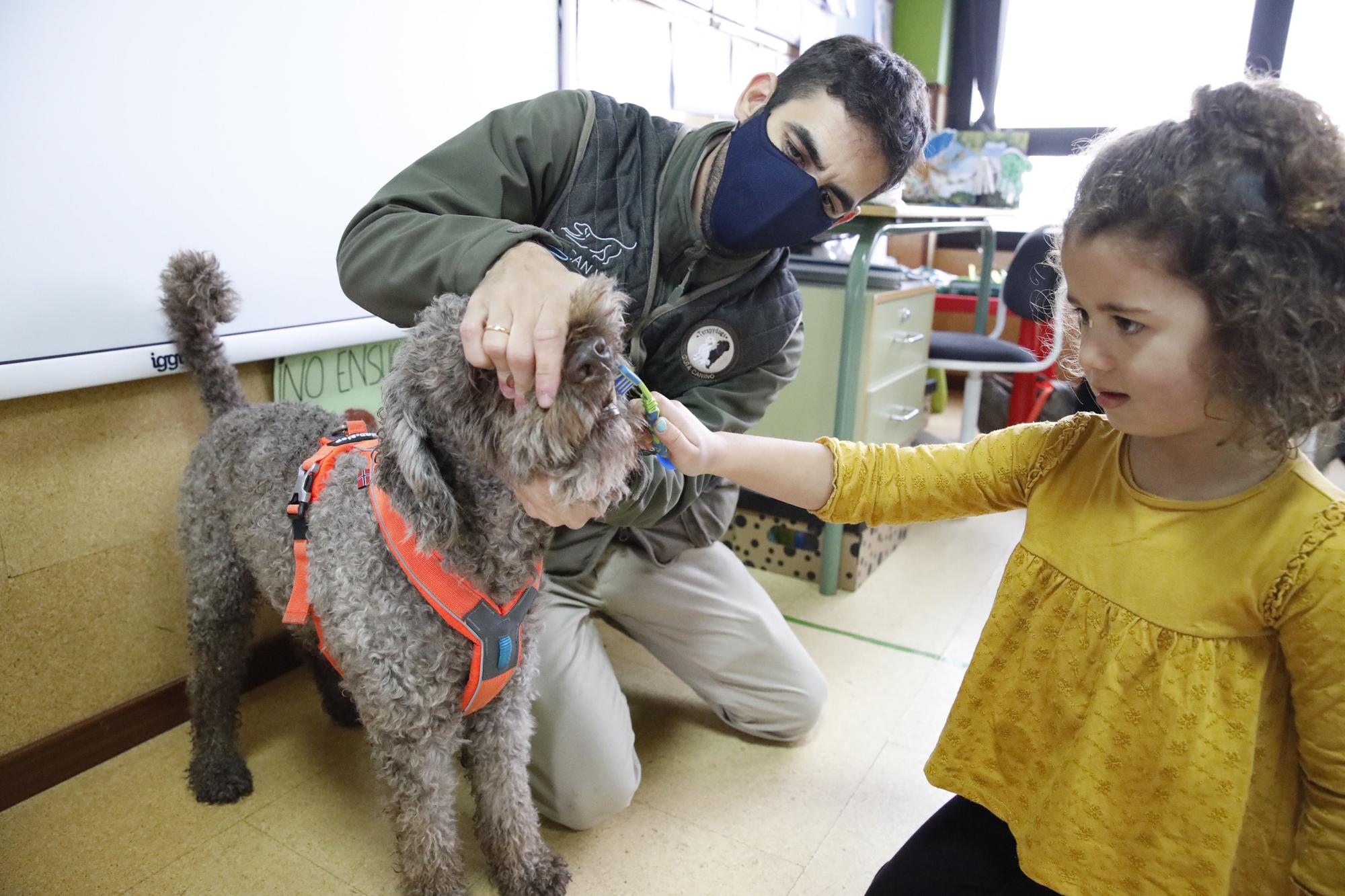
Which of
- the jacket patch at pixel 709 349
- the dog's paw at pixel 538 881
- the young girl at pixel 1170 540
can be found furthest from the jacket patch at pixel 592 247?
the dog's paw at pixel 538 881

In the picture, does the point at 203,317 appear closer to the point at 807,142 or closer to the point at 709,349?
the point at 709,349

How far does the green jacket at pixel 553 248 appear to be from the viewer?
1045 mm

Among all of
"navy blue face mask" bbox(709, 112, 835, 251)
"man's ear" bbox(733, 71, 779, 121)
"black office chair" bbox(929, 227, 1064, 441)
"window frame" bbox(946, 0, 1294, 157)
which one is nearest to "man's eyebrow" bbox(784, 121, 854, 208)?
"navy blue face mask" bbox(709, 112, 835, 251)

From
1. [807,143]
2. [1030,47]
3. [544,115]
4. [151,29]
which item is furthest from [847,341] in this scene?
[1030,47]

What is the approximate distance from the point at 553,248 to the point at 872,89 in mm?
556

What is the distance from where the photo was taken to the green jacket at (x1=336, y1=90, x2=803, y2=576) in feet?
3.43

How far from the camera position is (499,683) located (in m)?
1.14

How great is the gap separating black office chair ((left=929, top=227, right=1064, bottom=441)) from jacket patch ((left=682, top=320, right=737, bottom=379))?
1606 mm

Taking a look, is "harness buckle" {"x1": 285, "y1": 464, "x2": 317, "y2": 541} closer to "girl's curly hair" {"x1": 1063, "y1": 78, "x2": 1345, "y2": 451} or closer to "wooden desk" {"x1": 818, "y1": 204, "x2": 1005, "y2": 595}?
"girl's curly hair" {"x1": 1063, "y1": 78, "x2": 1345, "y2": 451}

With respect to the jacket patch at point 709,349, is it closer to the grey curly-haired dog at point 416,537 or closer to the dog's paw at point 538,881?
the grey curly-haired dog at point 416,537

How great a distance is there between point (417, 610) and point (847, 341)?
4.90ft

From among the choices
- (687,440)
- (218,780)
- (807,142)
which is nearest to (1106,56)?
(807,142)

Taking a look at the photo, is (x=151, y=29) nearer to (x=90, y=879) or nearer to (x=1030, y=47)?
(x=90, y=879)

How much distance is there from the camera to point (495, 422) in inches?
34.2
